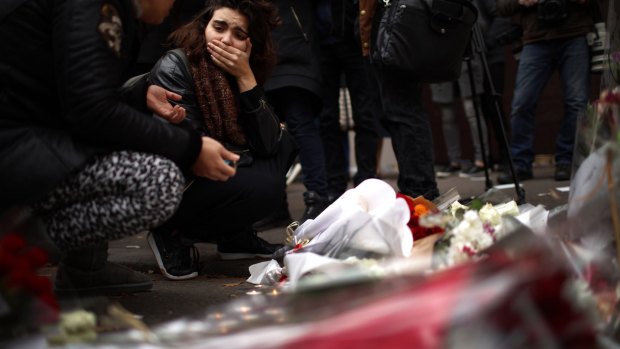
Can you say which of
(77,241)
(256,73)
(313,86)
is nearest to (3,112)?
(77,241)

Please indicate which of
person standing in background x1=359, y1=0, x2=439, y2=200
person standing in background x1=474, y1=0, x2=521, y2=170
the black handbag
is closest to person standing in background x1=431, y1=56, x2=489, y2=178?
person standing in background x1=474, y1=0, x2=521, y2=170

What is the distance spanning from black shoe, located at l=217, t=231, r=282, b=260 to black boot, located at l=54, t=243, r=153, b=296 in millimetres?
795

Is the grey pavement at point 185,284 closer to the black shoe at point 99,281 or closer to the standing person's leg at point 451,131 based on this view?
the black shoe at point 99,281

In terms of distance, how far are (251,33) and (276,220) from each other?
4.47ft

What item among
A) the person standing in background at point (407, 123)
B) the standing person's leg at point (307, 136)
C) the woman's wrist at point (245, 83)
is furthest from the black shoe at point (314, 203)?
the woman's wrist at point (245, 83)

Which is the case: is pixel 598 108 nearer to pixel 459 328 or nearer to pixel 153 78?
pixel 459 328

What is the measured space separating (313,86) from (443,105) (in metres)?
3.30

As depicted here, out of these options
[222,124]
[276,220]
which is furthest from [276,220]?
[222,124]

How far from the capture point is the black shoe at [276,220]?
15.1ft

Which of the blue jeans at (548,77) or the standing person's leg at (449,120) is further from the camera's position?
the standing person's leg at (449,120)

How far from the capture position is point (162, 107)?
2.96m

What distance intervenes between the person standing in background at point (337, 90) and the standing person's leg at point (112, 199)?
222 centimetres

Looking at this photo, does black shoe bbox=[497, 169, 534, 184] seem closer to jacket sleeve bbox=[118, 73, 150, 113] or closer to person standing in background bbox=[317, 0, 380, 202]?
person standing in background bbox=[317, 0, 380, 202]

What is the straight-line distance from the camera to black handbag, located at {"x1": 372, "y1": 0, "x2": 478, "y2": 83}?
150 inches
